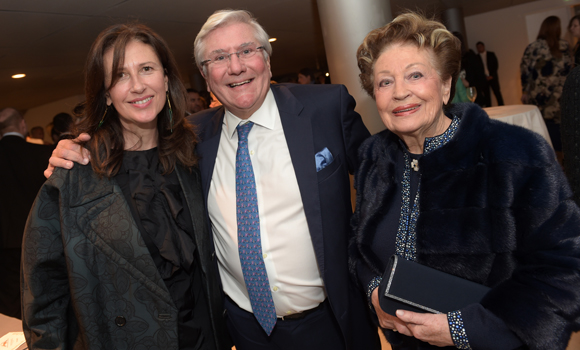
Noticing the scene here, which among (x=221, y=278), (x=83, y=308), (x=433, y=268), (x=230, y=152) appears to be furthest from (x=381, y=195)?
(x=83, y=308)

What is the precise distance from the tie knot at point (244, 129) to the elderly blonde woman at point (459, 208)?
1.90 ft

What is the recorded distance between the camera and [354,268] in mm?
1654

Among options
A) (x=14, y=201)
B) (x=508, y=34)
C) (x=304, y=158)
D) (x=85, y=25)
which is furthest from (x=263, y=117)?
(x=508, y=34)

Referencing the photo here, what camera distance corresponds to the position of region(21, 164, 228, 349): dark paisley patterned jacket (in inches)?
59.7

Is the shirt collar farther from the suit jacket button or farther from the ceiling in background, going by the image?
the ceiling in background

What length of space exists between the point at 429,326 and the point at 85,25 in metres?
5.60

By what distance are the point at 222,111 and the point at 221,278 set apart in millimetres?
828

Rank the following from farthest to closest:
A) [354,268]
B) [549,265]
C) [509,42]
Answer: [509,42] < [354,268] < [549,265]

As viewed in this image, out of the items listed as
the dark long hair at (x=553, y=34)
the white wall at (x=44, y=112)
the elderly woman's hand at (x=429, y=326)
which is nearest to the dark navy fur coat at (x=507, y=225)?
the elderly woman's hand at (x=429, y=326)

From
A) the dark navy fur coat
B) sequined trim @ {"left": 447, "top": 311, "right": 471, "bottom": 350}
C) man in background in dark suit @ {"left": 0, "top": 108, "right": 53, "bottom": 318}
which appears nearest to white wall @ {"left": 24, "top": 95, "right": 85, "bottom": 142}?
man in background in dark suit @ {"left": 0, "top": 108, "right": 53, "bottom": 318}

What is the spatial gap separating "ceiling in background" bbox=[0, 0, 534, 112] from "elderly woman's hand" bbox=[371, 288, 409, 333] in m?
1.98

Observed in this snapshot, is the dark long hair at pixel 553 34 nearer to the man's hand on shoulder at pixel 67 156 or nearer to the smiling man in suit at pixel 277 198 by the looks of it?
the smiling man in suit at pixel 277 198

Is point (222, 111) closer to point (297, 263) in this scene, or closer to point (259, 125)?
point (259, 125)

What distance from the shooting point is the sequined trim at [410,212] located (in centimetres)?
140
